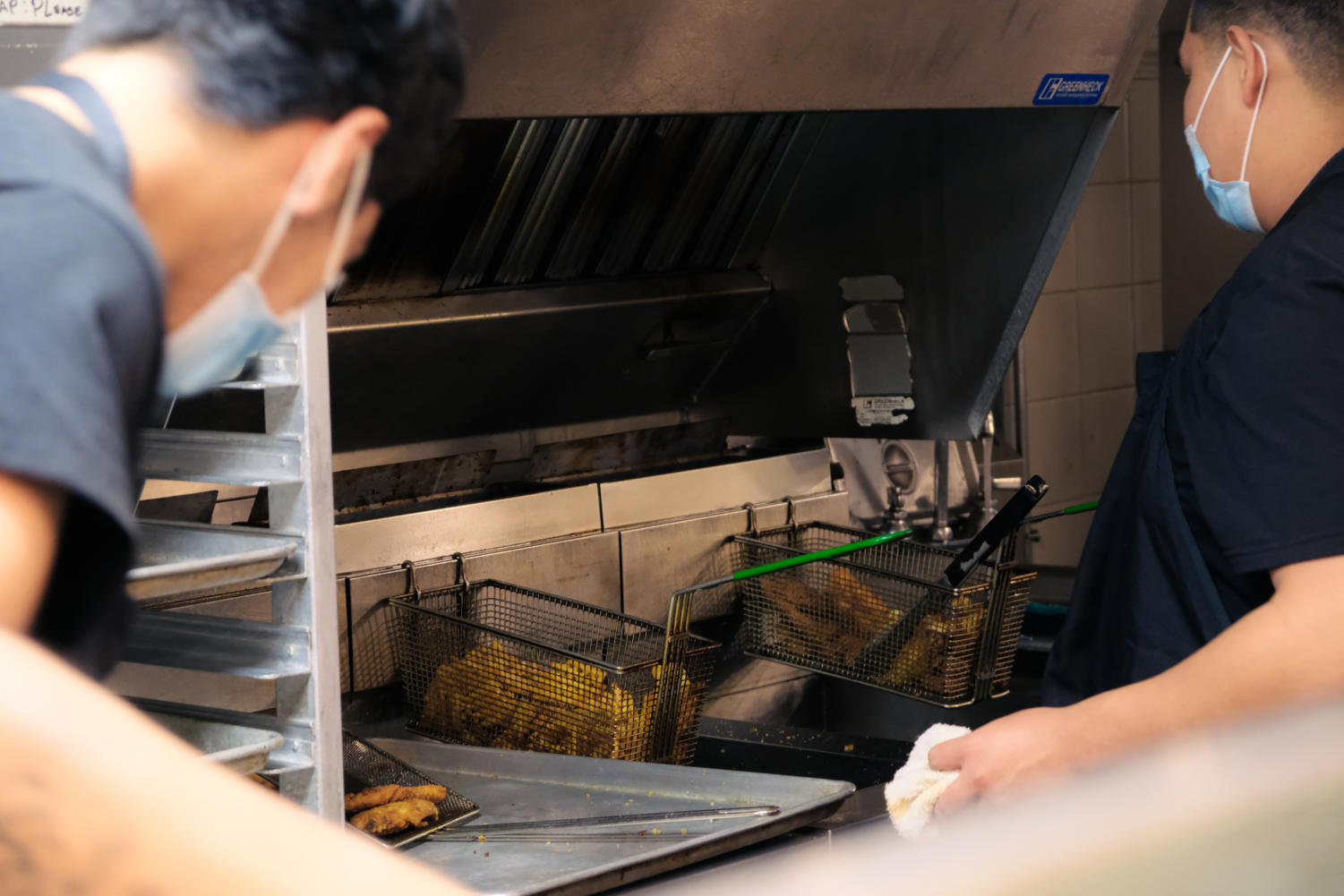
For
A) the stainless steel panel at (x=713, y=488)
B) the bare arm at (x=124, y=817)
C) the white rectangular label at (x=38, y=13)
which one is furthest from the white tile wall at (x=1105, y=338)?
the bare arm at (x=124, y=817)

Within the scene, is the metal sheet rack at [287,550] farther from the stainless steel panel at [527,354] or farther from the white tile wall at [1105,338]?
the white tile wall at [1105,338]

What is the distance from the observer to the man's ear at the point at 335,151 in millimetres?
528

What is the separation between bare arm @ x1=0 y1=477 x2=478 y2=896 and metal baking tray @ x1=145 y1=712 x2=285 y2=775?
0.84m

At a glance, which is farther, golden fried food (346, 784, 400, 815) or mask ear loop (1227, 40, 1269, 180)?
golden fried food (346, 784, 400, 815)

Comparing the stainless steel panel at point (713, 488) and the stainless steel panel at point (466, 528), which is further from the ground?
the stainless steel panel at point (713, 488)

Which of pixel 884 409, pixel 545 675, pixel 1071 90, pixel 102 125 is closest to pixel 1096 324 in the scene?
pixel 884 409

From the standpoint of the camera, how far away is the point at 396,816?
1.55 m

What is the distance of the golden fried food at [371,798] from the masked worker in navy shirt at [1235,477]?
0.74m

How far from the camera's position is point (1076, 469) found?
12.2 feet

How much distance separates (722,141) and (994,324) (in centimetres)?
55

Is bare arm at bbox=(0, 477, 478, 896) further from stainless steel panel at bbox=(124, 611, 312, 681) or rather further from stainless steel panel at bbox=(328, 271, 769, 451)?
stainless steel panel at bbox=(328, 271, 769, 451)

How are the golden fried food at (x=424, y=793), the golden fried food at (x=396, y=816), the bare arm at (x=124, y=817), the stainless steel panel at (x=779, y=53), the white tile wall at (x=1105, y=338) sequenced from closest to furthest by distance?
the bare arm at (x=124, y=817) < the stainless steel panel at (x=779, y=53) < the golden fried food at (x=396, y=816) < the golden fried food at (x=424, y=793) < the white tile wall at (x=1105, y=338)

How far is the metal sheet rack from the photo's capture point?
1233 millimetres

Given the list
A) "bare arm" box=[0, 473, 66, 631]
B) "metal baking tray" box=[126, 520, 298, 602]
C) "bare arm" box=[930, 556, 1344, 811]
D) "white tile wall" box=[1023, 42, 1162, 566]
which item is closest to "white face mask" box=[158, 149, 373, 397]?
"bare arm" box=[0, 473, 66, 631]
